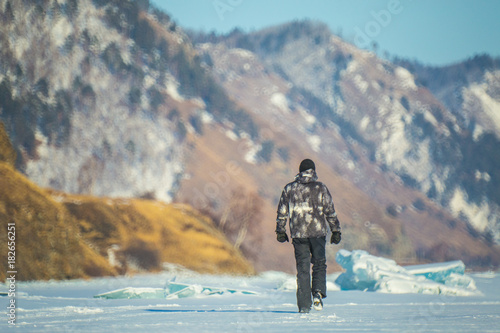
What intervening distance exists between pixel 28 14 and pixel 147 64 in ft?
71.7

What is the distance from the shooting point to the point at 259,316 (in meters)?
7.21

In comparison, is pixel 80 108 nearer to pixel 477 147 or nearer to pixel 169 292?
pixel 169 292

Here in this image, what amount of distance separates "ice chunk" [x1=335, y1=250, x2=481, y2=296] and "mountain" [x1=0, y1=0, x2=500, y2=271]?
18.6m

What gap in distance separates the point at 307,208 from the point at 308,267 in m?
0.67

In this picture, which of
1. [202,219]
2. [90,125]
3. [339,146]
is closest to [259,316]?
[202,219]

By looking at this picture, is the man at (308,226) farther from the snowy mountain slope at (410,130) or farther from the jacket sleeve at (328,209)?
the snowy mountain slope at (410,130)

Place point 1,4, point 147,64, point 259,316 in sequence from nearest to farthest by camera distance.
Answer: point 259,316, point 1,4, point 147,64

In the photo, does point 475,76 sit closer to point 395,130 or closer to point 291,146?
point 395,130

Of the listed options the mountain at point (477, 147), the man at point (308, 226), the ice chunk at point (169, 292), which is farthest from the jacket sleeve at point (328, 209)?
the mountain at point (477, 147)

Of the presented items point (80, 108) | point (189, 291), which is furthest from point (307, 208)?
point (80, 108)

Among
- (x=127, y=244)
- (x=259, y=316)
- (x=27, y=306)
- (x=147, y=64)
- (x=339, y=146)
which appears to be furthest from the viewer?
(x=339, y=146)

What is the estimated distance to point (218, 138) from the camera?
9038 centimetres

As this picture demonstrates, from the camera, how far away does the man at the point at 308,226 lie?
24.5ft

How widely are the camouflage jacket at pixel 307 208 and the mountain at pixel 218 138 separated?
25349 millimetres
